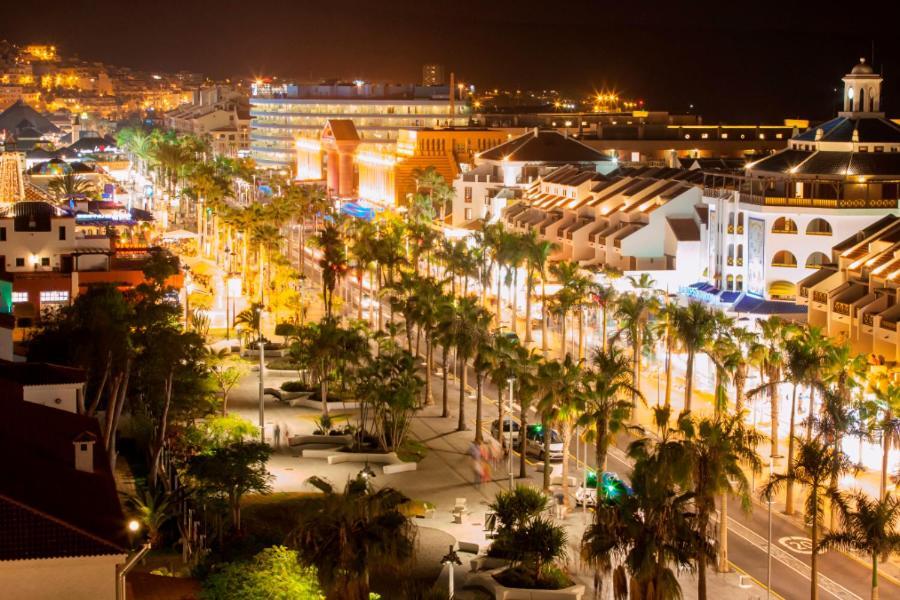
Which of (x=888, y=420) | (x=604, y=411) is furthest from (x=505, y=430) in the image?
(x=888, y=420)

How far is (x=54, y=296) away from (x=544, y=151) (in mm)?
68931

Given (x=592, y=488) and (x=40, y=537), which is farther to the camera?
(x=592, y=488)

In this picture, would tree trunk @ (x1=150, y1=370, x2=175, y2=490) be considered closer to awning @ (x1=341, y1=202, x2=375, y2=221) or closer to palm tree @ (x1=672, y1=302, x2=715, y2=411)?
palm tree @ (x1=672, y1=302, x2=715, y2=411)

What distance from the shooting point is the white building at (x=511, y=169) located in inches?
5482

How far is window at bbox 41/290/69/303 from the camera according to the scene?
82.8 m

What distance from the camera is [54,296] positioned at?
273ft

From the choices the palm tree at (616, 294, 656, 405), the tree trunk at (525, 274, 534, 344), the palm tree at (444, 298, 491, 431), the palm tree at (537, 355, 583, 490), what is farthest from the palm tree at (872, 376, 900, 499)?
the tree trunk at (525, 274, 534, 344)

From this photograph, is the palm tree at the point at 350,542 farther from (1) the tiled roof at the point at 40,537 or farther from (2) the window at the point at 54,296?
(2) the window at the point at 54,296

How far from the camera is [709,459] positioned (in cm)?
4078

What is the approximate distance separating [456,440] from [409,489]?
9540 millimetres

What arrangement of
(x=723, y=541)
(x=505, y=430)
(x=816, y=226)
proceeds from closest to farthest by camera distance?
(x=723, y=541), (x=505, y=430), (x=816, y=226)

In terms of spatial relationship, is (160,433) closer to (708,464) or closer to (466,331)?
(466,331)

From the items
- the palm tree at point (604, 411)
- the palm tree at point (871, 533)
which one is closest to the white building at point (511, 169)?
the palm tree at point (604, 411)

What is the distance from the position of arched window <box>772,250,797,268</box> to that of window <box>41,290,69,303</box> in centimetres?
4011
